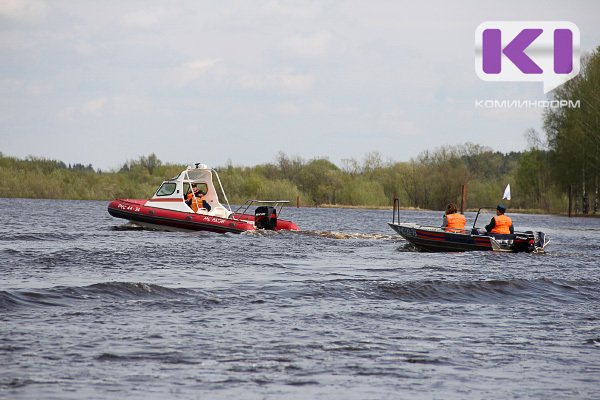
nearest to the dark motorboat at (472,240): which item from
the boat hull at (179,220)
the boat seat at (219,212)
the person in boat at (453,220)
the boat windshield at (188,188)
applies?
the person in boat at (453,220)

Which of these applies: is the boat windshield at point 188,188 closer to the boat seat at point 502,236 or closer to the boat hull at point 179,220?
the boat hull at point 179,220

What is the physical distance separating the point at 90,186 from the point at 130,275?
78.5 meters

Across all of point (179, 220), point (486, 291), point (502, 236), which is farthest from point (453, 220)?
point (179, 220)

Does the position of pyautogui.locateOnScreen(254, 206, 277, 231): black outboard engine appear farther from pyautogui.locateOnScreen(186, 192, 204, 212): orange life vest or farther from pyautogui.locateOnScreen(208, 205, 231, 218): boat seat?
pyautogui.locateOnScreen(186, 192, 204, 212): orange life vest

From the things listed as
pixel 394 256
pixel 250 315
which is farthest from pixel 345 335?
pixel 394 256

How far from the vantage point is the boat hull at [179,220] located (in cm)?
3094

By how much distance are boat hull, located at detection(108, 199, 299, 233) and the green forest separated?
41998 millimetres

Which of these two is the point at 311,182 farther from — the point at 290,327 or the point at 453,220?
the point at 290,327

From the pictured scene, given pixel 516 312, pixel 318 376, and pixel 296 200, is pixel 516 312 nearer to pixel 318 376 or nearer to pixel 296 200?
pixel 318 376

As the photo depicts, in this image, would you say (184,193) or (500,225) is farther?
(184,193)

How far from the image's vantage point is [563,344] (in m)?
11.7

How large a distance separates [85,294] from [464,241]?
13.5 m

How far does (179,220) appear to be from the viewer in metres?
31.6

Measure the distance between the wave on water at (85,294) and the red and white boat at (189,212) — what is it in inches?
596
